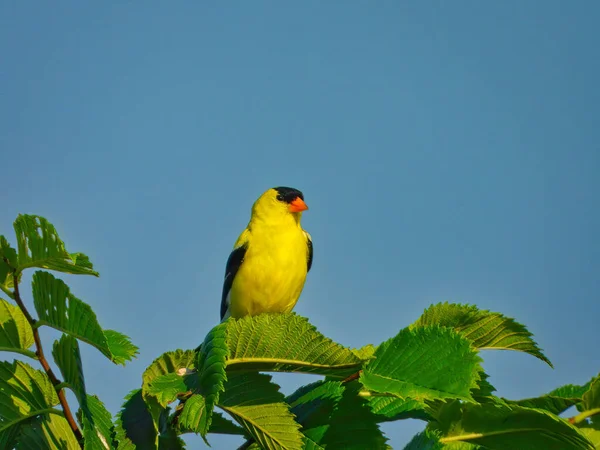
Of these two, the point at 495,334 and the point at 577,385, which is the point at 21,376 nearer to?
the point at 495,334

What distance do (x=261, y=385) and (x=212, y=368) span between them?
26cm

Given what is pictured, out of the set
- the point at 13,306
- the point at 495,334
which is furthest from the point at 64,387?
the point at 495,334

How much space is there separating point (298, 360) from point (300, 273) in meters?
2.76

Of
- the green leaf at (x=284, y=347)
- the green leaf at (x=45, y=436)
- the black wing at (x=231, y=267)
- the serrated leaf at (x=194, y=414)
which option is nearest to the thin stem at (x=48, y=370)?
the green leaf at (x=45, y=436)

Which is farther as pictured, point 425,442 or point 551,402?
point 551,402

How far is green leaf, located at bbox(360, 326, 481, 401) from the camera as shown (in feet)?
5.86

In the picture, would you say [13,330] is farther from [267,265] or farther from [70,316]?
[267,265]

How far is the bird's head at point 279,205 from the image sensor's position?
518 centimetres

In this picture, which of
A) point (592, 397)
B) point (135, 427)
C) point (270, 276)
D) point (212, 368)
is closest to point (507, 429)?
point (592, 397)

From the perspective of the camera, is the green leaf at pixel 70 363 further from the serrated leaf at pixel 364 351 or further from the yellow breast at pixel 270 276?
the yellow breast at pixel 270 276

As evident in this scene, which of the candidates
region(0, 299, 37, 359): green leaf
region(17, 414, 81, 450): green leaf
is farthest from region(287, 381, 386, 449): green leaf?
region(0, 299, 37, 359): green leaf

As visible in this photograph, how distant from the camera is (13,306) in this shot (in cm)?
213

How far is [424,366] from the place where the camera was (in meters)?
1.86

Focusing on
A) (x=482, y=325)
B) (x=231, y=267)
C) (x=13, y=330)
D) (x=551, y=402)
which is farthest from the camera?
(x=231, y=267)
